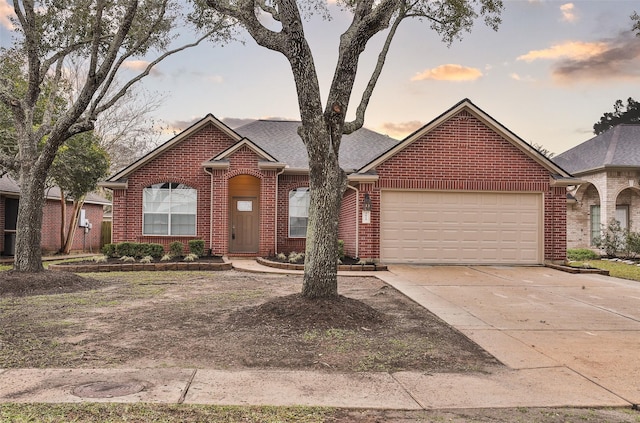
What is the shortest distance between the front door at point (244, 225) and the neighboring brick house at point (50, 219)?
31.8 ft

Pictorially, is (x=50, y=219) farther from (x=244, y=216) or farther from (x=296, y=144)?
(x=296, y=144)

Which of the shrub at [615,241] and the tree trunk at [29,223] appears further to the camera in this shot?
the shrub at [615,241]

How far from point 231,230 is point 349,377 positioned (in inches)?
574

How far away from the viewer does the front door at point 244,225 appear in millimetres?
18781

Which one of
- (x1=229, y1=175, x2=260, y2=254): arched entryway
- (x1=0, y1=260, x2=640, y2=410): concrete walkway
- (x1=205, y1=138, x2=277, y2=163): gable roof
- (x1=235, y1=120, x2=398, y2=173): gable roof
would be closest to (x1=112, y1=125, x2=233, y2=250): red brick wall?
(x1=229, y1=175, x2=260, y2=254): arched entryway

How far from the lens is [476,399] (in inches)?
164

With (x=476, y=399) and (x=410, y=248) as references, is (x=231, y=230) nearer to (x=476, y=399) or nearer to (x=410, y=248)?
(x=410, y=248)

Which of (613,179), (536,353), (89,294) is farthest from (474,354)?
(613,179)

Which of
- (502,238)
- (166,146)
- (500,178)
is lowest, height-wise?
(502,238)

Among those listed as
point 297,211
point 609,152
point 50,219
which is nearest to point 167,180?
point 297,211

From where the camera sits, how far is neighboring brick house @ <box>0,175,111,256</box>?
21594 mm

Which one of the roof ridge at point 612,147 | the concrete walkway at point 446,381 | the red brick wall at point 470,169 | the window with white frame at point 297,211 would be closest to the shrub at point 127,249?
the window with white frame at point 297,211

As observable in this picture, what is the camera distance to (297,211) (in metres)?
18.7

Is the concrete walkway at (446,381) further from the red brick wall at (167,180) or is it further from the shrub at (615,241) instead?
the shrub at (615,241)
